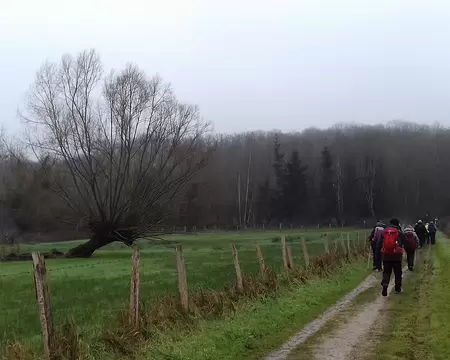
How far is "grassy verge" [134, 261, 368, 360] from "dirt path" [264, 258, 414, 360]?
28 centimetres

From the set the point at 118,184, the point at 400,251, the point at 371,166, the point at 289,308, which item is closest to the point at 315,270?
the point at 400,251

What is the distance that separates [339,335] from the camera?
9.88 meters

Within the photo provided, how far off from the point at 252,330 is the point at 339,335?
150 centimetres

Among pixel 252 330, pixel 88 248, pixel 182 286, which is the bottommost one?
pixel 88 248

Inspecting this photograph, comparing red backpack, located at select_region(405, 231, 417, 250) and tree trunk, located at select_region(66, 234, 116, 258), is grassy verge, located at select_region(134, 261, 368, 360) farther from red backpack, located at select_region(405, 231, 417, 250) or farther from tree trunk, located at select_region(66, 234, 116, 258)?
tree trunk, located at select_region(66, 234, 116, 258)

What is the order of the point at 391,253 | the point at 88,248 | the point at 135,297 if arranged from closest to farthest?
the point at 135,297
the point at 391,253
the point at 88,248

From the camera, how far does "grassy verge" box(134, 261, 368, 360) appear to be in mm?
8578

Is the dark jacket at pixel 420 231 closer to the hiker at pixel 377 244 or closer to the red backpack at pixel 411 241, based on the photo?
the red backpack at pixel 411 241

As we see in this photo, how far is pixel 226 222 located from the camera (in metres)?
93.9

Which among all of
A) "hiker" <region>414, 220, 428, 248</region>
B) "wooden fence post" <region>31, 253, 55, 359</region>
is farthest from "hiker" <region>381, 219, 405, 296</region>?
"hiker" <region>414, 220, 428, 248</region>

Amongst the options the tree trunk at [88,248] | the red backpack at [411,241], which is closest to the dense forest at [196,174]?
the tree trunk at [88,248]

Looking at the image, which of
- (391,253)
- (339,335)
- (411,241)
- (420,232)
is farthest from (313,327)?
(420,232)

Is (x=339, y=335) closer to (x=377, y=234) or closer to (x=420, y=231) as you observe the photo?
(x=377, y=234)

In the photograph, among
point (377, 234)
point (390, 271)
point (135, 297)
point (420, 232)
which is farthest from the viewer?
point (420, 232)
